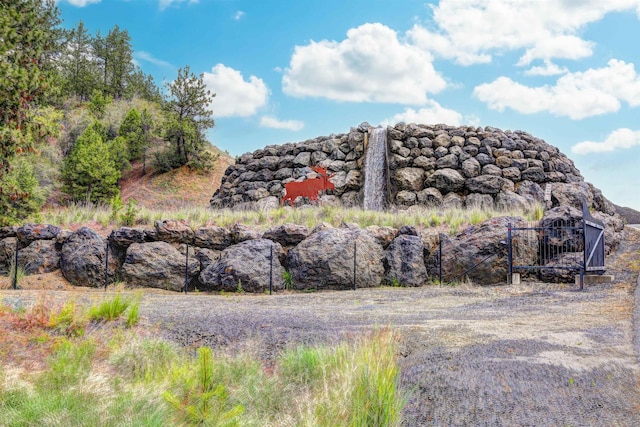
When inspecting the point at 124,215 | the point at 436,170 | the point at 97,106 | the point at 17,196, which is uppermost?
the point at 97,106

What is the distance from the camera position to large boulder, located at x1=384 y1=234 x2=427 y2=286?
44.3 feet

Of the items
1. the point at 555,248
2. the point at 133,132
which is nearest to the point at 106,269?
the point at 555,248

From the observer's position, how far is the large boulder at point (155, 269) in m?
13.6

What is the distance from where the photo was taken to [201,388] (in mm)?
4156

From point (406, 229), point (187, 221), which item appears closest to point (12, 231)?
point (187, 221)

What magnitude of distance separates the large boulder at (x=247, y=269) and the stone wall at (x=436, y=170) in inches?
395

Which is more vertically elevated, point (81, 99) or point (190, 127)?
point (81, 99)

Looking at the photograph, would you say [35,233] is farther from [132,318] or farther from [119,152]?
[119,152]

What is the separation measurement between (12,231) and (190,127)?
2269 centimetres

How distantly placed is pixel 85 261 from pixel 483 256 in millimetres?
10258

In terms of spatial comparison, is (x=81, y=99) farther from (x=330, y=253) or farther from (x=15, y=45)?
(x=330, y=253)

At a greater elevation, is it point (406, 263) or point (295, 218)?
point (295, 218)

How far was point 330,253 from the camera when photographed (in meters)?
13.2

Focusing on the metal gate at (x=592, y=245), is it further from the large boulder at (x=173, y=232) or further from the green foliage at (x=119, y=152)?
the green foliage at (x=119, y=152)
